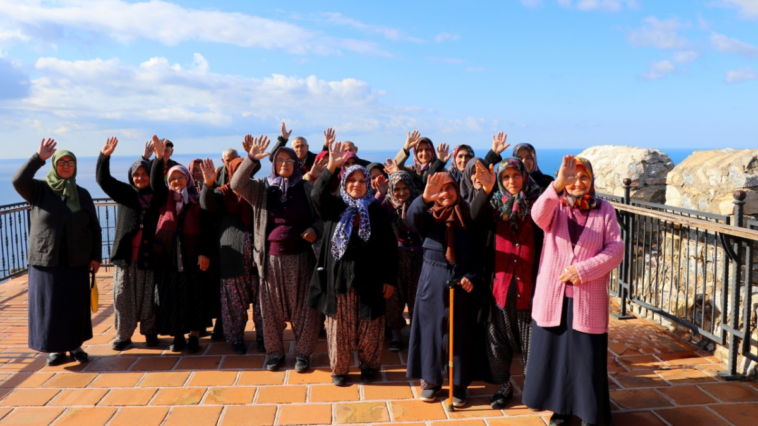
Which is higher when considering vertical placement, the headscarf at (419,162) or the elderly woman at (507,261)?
the headscarf at (419,162)

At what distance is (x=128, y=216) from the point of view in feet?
16.1

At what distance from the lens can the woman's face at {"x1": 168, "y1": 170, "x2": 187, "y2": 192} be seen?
190 inches

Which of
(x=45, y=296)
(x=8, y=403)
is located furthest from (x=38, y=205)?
(x=8, y=403)

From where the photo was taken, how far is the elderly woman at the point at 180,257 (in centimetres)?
486

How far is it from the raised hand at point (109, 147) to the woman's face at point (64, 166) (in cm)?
28

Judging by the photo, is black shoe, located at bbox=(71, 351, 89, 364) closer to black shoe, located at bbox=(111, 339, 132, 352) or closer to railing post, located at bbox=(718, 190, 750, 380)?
black shoe, located at bbox=(111, 339, 132, 352)

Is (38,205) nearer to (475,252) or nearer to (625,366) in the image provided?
(475,252)

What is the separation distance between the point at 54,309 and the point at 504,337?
13.0 ft

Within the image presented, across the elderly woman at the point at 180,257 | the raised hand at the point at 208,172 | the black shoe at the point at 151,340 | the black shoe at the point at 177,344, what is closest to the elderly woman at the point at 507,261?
the raised hand at the point at 208,172

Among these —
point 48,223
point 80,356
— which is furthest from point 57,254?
point 80,356

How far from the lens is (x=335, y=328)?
4.16 metres

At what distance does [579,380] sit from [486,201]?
1336 mm

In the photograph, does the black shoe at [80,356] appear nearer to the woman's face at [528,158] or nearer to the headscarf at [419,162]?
the headscarf at [419,162]

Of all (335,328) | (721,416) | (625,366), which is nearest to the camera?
(721,416)
